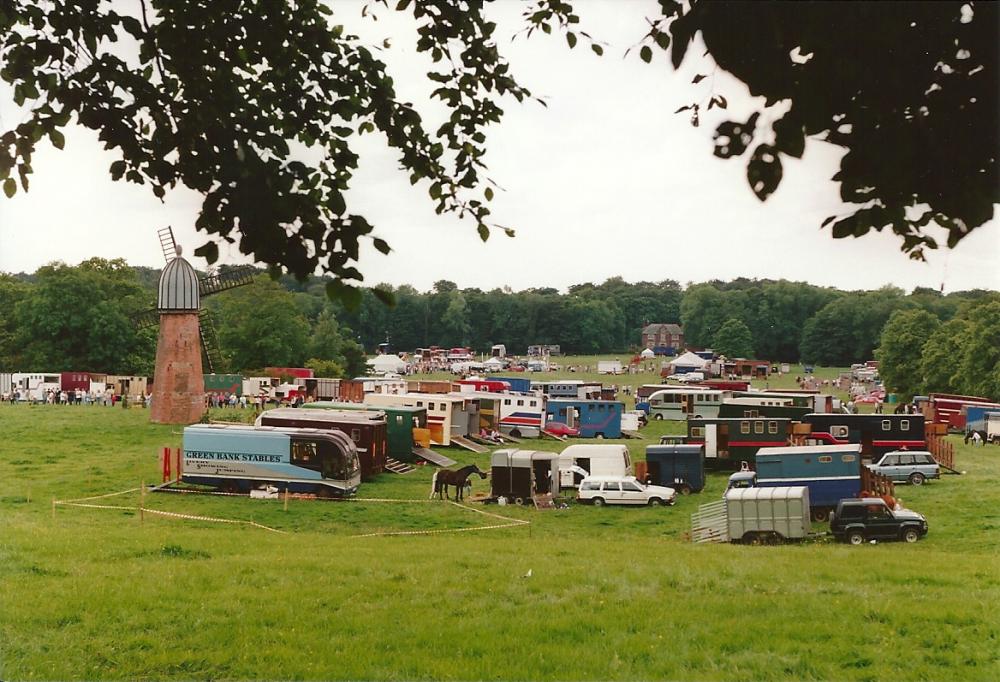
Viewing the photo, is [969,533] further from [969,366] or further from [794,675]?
[969,366]

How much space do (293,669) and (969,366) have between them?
5609 cm

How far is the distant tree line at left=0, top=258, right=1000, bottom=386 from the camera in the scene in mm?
56438

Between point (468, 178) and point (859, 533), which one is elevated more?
point (468, 178)

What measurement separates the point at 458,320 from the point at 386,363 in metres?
18.7

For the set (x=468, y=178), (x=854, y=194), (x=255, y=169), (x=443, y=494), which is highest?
(x=468, y=178)

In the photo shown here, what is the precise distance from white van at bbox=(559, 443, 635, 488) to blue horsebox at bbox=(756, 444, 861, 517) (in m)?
5.34

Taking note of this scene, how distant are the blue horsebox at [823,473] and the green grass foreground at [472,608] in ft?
15.4

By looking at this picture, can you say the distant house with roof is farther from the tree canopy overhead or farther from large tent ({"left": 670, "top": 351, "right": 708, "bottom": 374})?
the tree canopy overhead

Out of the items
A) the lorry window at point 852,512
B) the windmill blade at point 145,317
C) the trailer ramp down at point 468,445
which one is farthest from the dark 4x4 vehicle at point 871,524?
the windmill blade at point 145,317

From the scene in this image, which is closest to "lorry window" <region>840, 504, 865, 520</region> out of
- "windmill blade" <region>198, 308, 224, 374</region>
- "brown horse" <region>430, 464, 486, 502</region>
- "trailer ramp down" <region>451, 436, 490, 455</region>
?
"brown horse" <region>430, 464, 486, 502</region>

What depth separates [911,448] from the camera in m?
30.1

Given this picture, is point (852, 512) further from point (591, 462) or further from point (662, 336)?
point (662, 336)

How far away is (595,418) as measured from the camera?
136 feet

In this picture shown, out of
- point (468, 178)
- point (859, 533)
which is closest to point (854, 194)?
point (468, 178)
